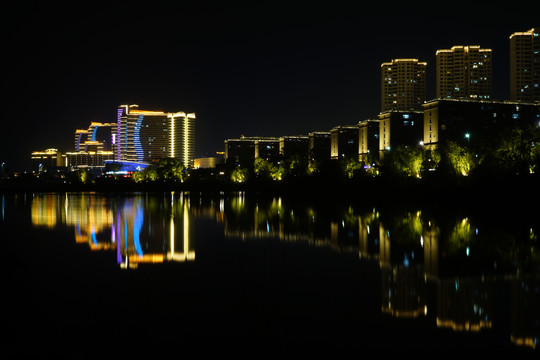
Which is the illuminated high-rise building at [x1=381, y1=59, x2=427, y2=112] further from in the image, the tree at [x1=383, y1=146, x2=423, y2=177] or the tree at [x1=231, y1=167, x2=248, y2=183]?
the tree at [x1=383, y1=146, x2=423, y2=177]

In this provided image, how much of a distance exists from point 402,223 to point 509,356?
1587cm

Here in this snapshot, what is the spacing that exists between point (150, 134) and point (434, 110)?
5235 inches

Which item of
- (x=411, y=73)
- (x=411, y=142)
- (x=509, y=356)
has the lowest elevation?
(x=509, y=356)

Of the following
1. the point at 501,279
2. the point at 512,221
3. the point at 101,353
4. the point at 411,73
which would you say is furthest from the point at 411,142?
the point at 101,353

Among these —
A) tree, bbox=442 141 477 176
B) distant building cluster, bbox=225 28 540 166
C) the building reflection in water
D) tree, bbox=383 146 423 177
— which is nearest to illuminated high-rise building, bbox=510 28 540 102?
distant building cluster, bbox=225 28 540 166

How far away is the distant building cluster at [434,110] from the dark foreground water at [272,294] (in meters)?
43.5

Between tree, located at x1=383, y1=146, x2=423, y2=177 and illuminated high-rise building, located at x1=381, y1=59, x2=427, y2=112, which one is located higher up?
illuminated high-rise building, located at x1=381, y1=59, x2=427, y2=112

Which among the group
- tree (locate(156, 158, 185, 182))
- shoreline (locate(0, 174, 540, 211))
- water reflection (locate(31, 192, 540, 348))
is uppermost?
tree (locate(156, 158, 185, 182))

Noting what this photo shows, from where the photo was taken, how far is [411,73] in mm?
146125

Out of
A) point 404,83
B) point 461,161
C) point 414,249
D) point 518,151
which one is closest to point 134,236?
point 414,249

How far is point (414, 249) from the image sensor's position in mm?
14781

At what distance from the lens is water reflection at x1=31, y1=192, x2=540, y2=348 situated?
855 cm

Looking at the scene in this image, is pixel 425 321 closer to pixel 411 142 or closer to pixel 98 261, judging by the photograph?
pixel 98 261

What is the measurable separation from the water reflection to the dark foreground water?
0.05 metres
